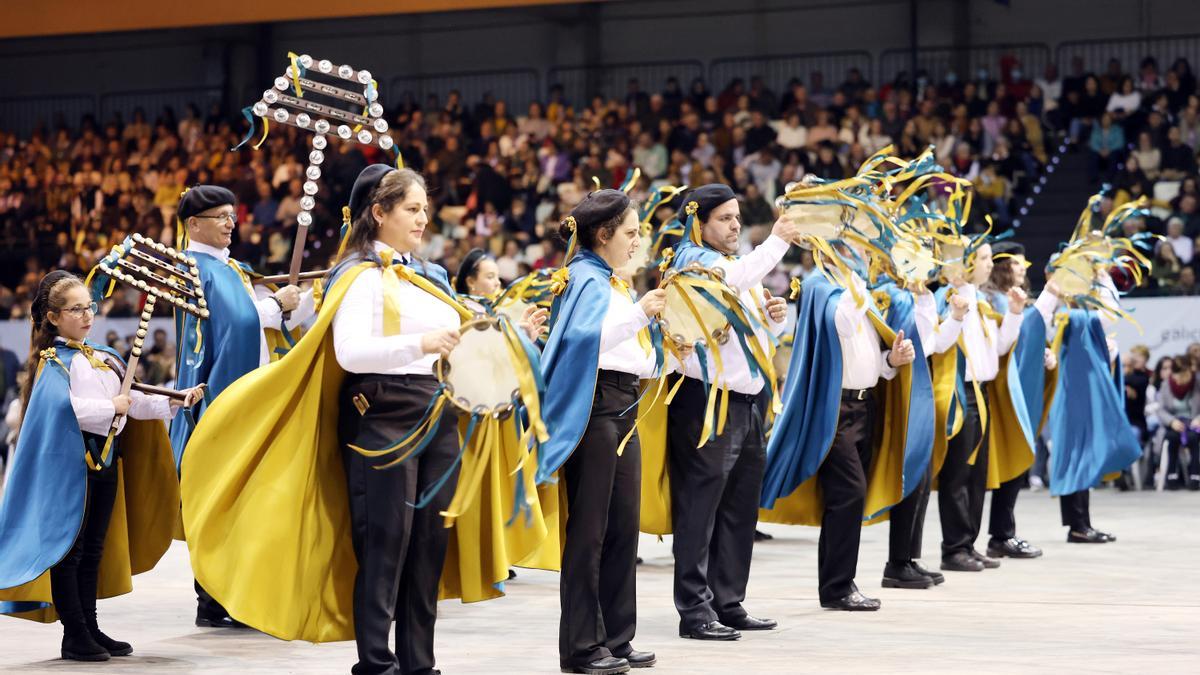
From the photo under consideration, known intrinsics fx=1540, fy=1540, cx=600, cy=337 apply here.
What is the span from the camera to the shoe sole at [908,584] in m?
7.37

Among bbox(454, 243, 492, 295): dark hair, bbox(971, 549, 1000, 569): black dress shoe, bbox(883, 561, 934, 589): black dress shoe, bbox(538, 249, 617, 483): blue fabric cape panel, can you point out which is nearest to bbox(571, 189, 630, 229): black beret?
bbox(538, 249, 617, 483): blue fabric cape panel

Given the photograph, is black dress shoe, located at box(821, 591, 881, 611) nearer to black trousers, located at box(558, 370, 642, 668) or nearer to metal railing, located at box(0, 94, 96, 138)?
black trousers, located at box(558, 370, 642, 668)

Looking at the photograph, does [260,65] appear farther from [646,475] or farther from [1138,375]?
[646,475]

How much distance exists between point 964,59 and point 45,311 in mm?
14918

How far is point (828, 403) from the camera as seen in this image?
6.67m

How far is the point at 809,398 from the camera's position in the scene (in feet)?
22.2

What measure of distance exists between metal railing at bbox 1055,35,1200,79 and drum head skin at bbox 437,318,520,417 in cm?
1449

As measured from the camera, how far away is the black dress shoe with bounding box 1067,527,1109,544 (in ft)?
30.6

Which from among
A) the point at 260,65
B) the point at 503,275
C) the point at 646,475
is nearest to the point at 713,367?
the point at 646,475

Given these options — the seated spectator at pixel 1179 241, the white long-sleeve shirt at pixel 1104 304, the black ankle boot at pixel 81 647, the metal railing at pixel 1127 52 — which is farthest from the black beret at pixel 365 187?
the metal railing at pixel 1127 52

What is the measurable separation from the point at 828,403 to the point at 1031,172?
10548 mm

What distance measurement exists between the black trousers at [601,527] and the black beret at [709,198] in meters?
1.12

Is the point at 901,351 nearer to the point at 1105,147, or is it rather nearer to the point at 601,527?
the point at 601,527

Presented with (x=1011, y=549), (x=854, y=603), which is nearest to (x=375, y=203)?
(x=854, y=603)
